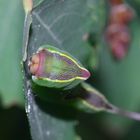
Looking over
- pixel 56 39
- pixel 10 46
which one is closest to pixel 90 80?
pixel 10 46

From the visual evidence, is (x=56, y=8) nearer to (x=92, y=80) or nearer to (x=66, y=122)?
(x=66, y=122)

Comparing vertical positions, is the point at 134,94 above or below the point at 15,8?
below

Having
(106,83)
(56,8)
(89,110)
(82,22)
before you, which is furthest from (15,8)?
(106,83)

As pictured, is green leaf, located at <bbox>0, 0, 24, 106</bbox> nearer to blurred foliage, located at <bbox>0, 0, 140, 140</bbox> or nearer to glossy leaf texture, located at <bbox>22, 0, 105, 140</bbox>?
blurred foliage, located at <bbox>0, 0, 140, 140</bbox>

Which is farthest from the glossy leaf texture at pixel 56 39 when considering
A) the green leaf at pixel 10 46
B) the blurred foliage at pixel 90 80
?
the green leaf at pixel 10 46

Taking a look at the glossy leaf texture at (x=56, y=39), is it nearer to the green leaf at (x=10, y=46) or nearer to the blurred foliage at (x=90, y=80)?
the blurred foliage at (x=90, y=80)

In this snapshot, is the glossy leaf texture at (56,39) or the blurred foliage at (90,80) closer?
the glossy leaf texture at (56,39)

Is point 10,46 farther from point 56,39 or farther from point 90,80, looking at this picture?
point 90,80
